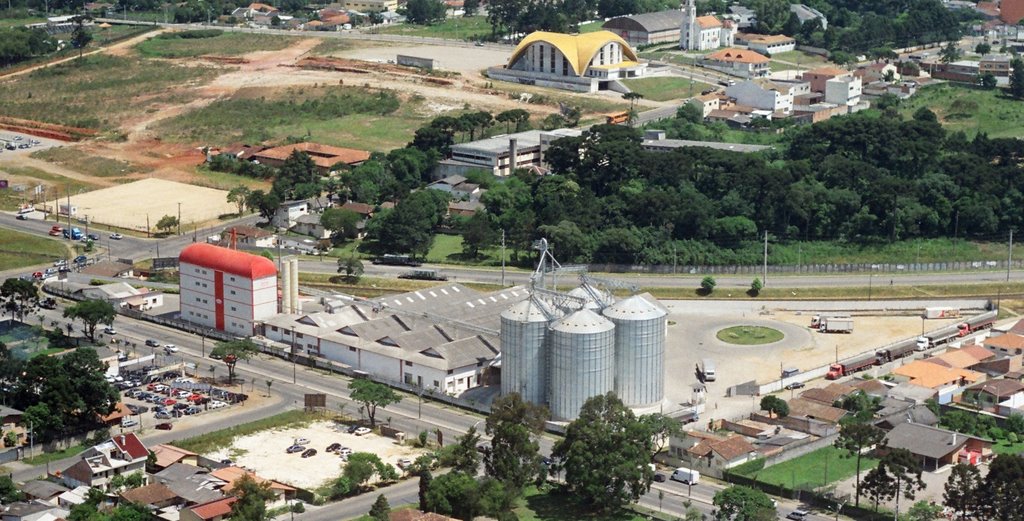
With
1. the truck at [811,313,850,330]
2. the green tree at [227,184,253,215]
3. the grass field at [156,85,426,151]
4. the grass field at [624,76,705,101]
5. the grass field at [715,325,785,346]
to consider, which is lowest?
the grass field at [715,325,785,346]

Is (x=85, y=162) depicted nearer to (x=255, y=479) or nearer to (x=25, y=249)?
(x=25, y=249)

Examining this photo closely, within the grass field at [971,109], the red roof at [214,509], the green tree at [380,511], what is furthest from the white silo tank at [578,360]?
the grass field at [971,109]

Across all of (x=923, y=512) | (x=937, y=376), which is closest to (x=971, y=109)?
(x=937, y=376)

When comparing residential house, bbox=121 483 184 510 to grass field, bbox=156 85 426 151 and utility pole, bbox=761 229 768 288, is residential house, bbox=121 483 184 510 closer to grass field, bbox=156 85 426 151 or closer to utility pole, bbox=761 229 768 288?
utility pole, bbox=761 229 768 288

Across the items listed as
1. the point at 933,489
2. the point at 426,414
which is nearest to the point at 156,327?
the point at 426,414

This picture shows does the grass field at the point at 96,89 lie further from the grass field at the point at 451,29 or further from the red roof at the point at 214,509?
the red roof at the point at 214,509

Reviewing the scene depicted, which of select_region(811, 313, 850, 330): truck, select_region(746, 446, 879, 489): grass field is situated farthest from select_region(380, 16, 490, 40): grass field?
select_region(746, 446, 879, 489): grass field
